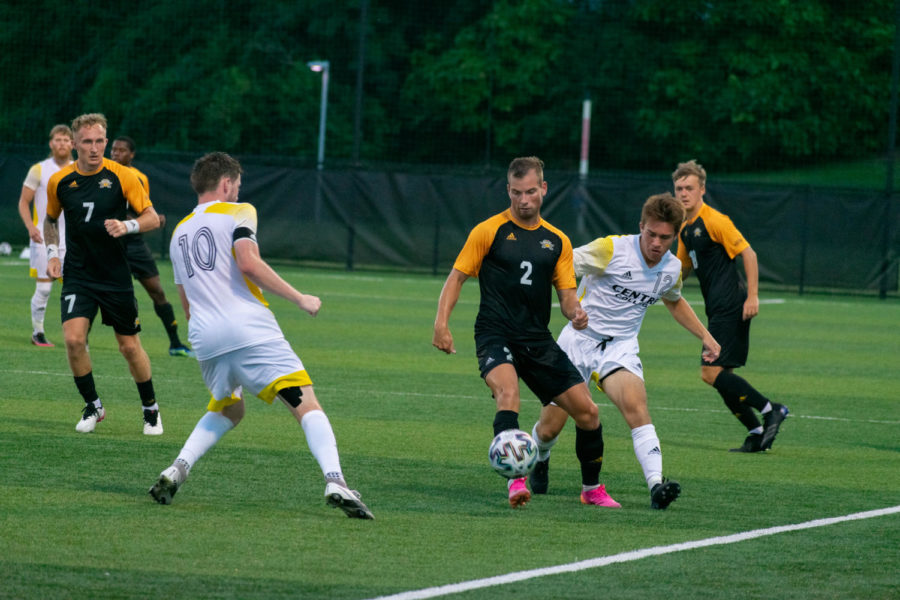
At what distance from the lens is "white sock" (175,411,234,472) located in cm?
714

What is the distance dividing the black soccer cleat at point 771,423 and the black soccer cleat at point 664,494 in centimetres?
271

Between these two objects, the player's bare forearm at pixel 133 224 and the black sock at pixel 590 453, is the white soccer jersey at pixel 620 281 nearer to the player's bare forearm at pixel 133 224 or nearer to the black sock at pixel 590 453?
the black sock at pixel 590 453

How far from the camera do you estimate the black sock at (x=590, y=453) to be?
771 centimetres

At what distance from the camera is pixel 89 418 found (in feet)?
31.1

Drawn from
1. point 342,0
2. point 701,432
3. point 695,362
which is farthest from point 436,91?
point 701,432

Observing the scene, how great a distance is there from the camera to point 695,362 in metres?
16.4

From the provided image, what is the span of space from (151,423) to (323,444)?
9.92 ft

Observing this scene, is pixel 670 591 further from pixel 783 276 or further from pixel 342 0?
pixel 342 0

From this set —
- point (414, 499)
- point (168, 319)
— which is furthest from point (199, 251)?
point (168, 319)

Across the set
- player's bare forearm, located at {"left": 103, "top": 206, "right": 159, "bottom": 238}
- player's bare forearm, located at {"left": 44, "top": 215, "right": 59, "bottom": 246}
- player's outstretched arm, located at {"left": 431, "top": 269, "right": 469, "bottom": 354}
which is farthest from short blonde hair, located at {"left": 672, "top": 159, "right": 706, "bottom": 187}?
player's bare forearm, located at {"left": 44, "top": 215, "right": 59, "bottom": 246}

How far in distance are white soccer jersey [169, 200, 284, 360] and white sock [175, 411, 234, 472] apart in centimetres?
38

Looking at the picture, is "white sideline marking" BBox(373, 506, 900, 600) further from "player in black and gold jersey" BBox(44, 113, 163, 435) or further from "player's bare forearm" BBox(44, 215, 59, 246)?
"player's bare forearm" BBox(44, 215, 59, 246)

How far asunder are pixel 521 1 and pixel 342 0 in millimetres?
7335

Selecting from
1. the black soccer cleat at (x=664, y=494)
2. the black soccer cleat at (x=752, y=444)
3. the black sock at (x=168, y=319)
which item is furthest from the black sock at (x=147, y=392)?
the black sock at (x=168, y=319)
